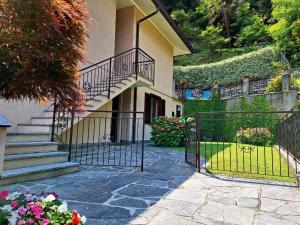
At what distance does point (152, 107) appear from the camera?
13.1 meters

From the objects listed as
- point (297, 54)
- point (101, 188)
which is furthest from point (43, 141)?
point (297, 54)

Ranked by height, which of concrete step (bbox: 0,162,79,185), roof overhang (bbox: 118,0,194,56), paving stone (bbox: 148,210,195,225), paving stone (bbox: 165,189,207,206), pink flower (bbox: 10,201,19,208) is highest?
roof overhang (bbox: 118,0,194,56)

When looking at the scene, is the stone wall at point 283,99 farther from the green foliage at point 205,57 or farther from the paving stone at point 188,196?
the paving stone at point 188,196

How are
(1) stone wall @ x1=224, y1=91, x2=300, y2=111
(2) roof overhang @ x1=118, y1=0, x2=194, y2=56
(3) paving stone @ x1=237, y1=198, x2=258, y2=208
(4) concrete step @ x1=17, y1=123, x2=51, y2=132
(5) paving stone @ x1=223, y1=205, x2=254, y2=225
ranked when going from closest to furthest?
1. (5) paving stone @ x1=223, y1=205, x2=254, y2=225
2. (3) paving stone @ x1=237, y1=198, x2=258, y2=208
3. (4) concrete step @ x1=17, y1=123, x2=51, y2=132
4. (2) roof overhang @ x1=118, y1=0, x2=194, y2=56
5. (1) stone wall @ x1=224, y1=91, x2=300, y2=111

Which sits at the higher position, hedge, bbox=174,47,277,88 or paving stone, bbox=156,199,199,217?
hedge, bbox=174,47,277,88

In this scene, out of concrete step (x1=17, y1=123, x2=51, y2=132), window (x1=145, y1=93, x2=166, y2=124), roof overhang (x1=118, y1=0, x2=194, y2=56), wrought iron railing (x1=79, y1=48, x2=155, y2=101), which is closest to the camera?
concrete step (x1=17, y1=123, x2=51, y2=132)

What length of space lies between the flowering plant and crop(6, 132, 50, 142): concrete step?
3447 millimetres

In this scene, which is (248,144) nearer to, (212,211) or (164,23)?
(164,23)

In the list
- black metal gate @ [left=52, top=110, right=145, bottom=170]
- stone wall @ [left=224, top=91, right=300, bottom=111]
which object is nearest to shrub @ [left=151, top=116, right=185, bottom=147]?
black metal gate @ [left=52, top=110, right=145, bottom=170]

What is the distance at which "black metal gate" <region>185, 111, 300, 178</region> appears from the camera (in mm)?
5516

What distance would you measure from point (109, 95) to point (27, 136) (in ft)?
9.94

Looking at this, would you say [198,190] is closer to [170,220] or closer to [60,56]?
[170,220]

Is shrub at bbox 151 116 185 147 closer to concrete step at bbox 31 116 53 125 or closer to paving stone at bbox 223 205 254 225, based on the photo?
concrete step at bbox 31 116 53 125

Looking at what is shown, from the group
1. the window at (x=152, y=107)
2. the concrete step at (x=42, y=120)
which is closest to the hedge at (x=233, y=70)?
the window at (x=152, y=107)
